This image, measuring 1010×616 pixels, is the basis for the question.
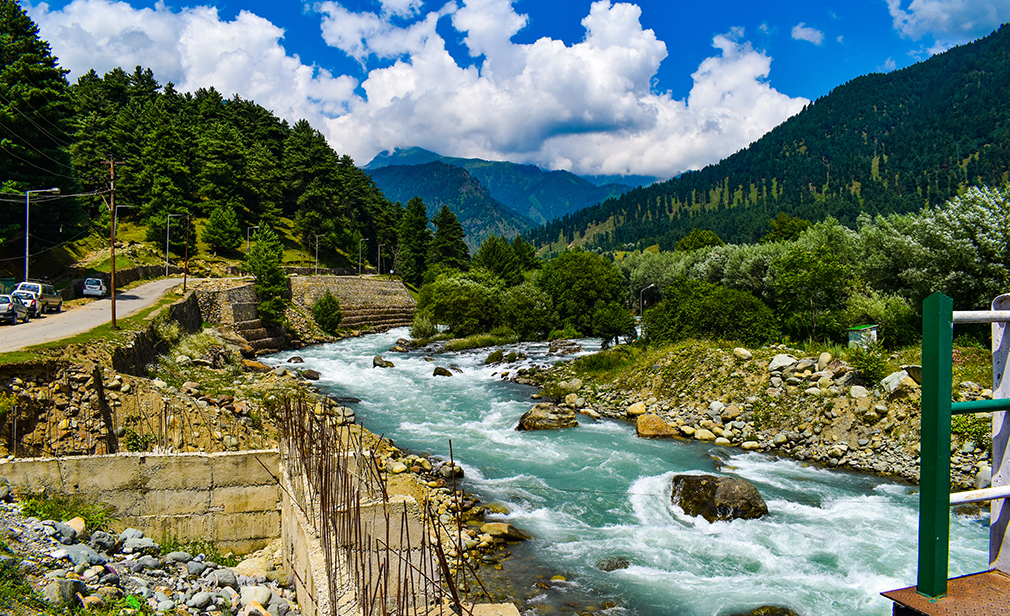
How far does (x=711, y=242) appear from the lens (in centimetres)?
9162

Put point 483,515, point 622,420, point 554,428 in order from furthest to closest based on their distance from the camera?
point 622,420 < point 554,428 < point 483,515

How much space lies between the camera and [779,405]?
21.1 metres

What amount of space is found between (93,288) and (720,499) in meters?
36.7

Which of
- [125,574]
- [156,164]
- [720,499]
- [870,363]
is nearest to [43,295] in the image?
[125,574]

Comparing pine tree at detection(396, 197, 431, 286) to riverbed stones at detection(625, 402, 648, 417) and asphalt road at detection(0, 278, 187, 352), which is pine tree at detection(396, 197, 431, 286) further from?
riverbed stones at detection(625, 402, 648, 417)

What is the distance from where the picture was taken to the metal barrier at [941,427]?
2248 mm

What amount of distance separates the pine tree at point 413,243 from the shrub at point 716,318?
187 ft

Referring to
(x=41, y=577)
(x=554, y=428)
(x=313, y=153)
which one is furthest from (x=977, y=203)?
(x=313, y=153)

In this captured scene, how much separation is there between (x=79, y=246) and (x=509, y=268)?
43.5 m

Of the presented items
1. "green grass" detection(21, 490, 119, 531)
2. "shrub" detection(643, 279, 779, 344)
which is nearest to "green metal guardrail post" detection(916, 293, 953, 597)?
"green grass" detection(21, 490, 119, 531)

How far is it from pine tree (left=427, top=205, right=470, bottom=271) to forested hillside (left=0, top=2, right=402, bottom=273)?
8364mm

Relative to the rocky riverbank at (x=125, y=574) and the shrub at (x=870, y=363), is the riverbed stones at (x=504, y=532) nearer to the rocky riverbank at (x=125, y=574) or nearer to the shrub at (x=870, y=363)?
the rocky riverbank at (x=125, y=574)

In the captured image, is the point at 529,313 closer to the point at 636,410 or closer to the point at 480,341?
the point at 480,341

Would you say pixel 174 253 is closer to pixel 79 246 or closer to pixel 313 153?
pixel 79 246
